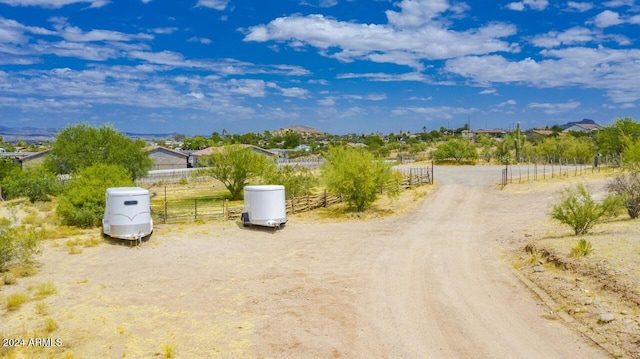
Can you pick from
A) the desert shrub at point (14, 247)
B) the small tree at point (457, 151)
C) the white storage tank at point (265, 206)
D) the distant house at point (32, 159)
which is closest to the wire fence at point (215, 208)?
the white storage tank at point (265, 206)

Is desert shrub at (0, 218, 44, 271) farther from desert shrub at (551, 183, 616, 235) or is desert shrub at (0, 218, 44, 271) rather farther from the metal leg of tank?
desert shrub at (551, 183, 616, 235)

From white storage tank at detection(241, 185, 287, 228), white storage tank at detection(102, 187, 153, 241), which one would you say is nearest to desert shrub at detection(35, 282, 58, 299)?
white storage tank at detection(102, 187, 153, 241)

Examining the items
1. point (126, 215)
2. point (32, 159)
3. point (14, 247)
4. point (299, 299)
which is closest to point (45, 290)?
point (14, 247)

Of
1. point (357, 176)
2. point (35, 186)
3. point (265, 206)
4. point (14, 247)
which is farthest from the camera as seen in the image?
point (35, 186)

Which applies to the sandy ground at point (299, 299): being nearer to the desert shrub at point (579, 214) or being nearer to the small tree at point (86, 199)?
the desert shrub at point (579, 214)

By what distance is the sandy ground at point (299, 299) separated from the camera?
9.53 metres

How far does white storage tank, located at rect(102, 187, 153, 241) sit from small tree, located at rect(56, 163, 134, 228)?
143 inches

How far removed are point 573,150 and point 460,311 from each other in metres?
59.3

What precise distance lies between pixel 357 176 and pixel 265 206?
6616mm

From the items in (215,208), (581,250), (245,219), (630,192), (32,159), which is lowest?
(215,208)

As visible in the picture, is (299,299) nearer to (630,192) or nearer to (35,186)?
(630,192)

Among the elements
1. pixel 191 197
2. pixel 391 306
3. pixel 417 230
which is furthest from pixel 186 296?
pixel 191 197

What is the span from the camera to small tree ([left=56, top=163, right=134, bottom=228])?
71.7 ft

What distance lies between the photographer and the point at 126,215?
1845 centimetres
